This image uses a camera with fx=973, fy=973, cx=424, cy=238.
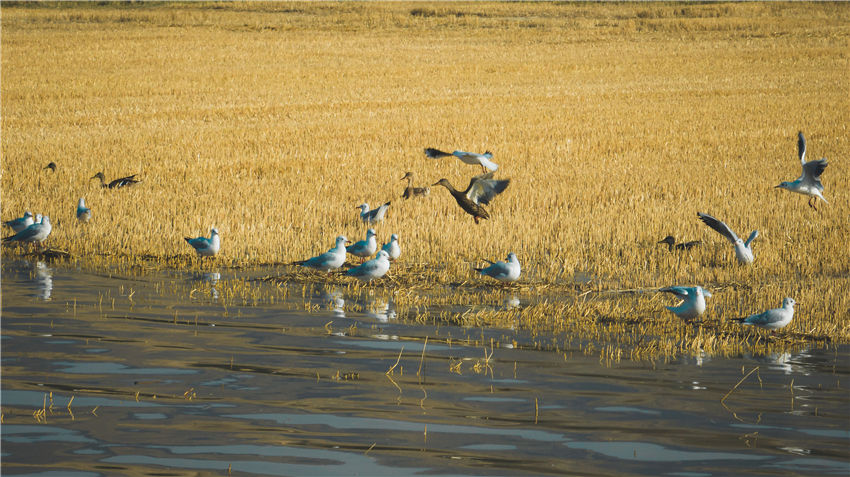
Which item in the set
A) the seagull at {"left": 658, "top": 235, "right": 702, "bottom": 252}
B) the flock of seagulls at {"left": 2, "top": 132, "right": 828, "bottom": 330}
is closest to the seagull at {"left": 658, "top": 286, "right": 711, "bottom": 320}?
the flock of seagulls at {"left": 2, "top": 132, "right": 828, "bottom": 330}

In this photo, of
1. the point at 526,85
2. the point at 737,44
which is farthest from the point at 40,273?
the point at 737,44

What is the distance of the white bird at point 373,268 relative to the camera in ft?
32.2

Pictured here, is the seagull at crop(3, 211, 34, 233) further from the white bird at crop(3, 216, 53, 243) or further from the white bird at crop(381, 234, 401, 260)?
the white bird at crop(381, 234, 401, 260)

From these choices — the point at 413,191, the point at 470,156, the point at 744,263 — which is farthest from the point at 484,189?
the point at 744,263

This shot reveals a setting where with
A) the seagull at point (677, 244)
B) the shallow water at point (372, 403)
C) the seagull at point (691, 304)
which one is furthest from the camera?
the seagull at point (677, 244)

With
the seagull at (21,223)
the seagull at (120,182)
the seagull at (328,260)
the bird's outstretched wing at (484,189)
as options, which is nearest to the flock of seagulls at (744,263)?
the bird's outstretched wing at (484,189)

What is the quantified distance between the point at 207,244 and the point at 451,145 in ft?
37.2

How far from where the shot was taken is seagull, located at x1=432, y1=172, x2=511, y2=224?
1202cm

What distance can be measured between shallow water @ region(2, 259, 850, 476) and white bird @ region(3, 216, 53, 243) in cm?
277

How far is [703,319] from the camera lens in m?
8.66

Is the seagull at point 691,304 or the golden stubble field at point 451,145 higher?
the golden stubble field at point 451,145

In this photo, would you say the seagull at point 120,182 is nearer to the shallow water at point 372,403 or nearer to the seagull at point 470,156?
the seagull at point 470,156

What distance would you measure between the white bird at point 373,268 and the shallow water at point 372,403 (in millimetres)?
1064

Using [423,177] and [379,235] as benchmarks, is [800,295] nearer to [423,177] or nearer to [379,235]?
[379,235]
